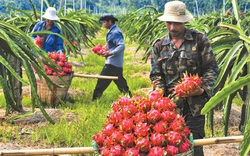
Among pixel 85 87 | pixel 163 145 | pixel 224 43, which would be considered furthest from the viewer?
pixel 85 87

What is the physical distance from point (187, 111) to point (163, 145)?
3.66ft

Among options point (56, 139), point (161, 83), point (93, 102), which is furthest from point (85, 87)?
point (161, 83)

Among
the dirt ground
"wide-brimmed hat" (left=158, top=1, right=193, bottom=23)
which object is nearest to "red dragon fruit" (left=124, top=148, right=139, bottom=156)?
"wide-brimmed hat" (left=158, top=1, right=193, bottom=23)

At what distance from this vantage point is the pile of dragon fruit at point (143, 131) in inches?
92.5

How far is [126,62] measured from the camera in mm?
12430

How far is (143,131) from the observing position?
7.89 ft

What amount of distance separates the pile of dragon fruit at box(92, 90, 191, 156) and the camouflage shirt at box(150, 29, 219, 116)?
30.9 inches

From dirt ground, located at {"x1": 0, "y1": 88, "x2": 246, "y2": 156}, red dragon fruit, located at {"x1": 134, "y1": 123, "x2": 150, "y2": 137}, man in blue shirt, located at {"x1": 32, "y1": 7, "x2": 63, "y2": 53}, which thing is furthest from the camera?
man in blue shirt, located at {"x1": 32, "y1": 7, "x2": 63, "y2": 53}

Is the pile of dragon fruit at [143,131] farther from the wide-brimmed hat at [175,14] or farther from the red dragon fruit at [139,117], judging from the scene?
the wide-brimmed hat at [175,14]

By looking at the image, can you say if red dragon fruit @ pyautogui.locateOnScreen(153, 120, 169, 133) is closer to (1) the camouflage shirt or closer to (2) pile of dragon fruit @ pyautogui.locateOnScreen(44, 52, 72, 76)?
(1) the camouflage shirt

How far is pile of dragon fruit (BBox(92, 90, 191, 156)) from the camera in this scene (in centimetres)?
235

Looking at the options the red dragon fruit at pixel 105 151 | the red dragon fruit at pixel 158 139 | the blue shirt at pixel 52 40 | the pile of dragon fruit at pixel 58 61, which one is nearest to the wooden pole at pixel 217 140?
the red dragon fruit at pixel 158 139

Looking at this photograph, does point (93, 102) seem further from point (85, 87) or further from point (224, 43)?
point (224, 43)

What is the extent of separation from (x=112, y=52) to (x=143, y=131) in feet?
13.7
